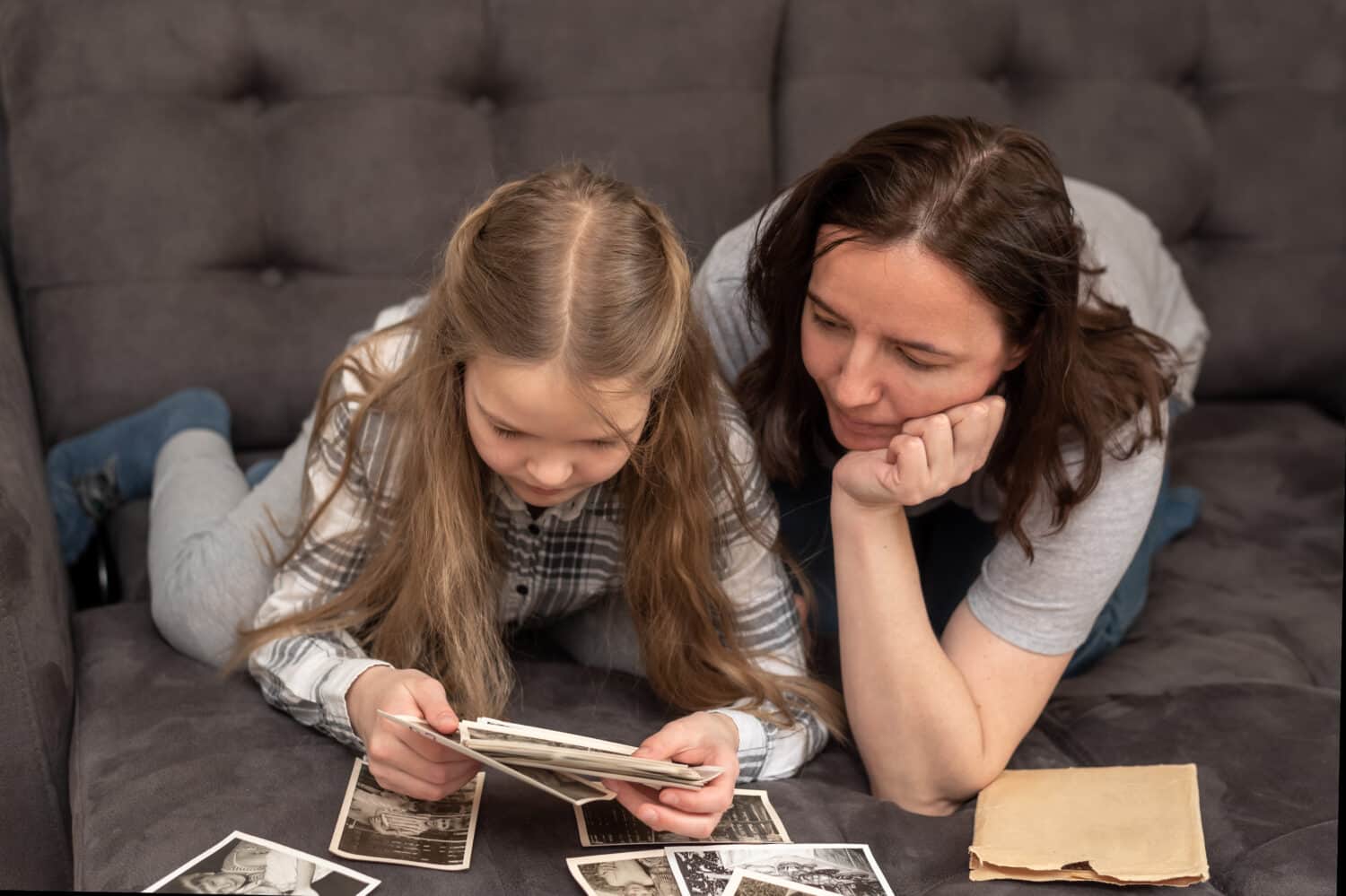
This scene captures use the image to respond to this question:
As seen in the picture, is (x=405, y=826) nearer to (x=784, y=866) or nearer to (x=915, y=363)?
(x=784, y=866)

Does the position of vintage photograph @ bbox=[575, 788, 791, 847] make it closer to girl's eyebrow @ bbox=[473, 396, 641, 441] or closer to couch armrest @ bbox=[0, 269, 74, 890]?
girl's eyebrow @ bbox=[473, 396, 641, 441]

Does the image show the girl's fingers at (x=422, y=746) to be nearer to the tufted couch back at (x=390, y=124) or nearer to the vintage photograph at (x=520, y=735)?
the vintage photograph at (x=520, y=735)

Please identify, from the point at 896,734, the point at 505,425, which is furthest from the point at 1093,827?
the point at 505,425

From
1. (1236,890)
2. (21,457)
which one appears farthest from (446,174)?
(1236,890)

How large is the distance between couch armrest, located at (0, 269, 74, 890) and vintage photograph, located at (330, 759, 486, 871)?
1.32 feet

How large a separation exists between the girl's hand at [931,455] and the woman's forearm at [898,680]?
0.07 m

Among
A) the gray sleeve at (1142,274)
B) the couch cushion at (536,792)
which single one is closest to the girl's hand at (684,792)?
the couch cushion at (536,792)

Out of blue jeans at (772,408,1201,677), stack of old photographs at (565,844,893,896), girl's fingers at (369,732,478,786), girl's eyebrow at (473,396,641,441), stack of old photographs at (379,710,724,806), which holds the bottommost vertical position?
blue jeans at (772,408,1201,677)

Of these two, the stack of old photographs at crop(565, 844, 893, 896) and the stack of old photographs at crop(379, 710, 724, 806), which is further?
the stack of old photographs at crop(565, 844, 893, 896)

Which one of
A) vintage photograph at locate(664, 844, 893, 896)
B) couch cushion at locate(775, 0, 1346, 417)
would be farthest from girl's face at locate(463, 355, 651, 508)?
couch cushion at locate(775, 0, 1346, 417)

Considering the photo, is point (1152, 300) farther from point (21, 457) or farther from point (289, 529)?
point (21, 457)

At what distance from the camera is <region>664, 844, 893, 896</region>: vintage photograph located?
4.68 ft

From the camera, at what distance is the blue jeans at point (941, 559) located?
2059mm

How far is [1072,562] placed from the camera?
1.76 m
